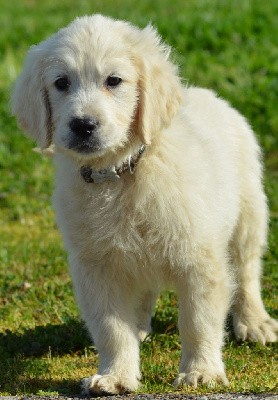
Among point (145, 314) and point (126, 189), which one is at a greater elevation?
point (126, 189)

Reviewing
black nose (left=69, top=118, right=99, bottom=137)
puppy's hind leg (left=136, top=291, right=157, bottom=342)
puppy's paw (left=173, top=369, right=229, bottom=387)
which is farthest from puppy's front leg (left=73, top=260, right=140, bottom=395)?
puppy's hind leg (left=136, top=291, right=157, bottom=342)

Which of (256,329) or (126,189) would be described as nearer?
(126,189)

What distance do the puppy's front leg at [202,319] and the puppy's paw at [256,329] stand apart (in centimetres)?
92

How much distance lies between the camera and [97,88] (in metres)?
5.02

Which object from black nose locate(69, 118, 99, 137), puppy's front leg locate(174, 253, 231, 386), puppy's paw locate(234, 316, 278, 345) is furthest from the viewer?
puppy's paw locate(234, 316, 278, 345)

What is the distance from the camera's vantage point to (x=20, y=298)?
701cm

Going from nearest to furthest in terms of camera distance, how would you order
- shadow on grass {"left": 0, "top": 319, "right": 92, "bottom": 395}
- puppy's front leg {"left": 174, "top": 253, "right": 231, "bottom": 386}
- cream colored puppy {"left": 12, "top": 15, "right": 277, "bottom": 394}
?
1. cream colored puppy {"left": 12, "top": 15, "right": 277, "bottom": 394}
2. puppy's front leg {"left": 174, "top": 253, "right": 231, "bottom": 386}
3. shadow on grass {"left": 0, "top": 319, "right": 92, "bottom": 395}

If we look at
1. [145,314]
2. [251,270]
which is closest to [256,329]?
[251,270]

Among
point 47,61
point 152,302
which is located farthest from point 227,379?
point 47,61

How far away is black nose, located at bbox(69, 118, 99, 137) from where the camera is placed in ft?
16.0

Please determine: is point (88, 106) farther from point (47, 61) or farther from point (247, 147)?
point (247, 147)

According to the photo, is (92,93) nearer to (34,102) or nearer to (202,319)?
(34,102)

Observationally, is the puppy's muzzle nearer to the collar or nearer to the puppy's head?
the puppy's head

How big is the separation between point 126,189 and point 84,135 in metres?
0.42
